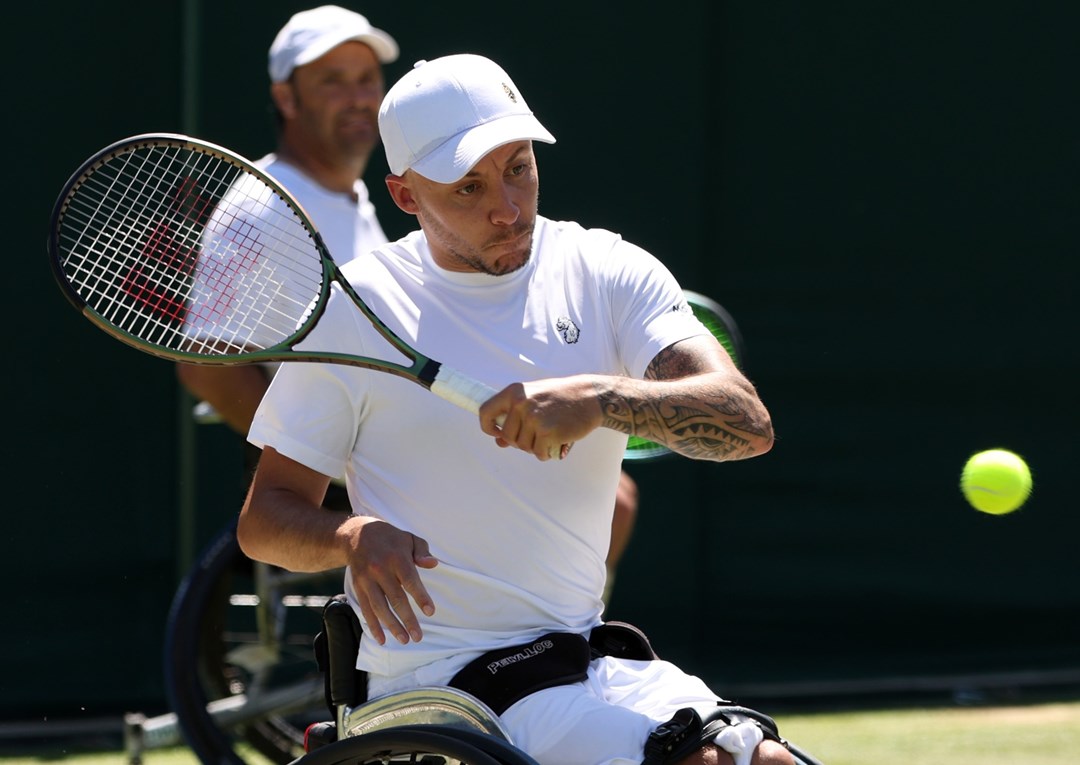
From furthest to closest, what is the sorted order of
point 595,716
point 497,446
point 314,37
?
point 314,37 → point 497,446 → point 595,716

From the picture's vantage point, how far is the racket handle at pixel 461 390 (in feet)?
7.35

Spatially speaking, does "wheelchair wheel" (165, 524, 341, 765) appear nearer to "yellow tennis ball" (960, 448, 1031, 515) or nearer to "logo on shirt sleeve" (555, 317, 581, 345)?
"yellow tennis ball" (960, 448, 1031, 515)

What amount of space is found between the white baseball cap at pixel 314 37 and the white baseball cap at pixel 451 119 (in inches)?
70.9

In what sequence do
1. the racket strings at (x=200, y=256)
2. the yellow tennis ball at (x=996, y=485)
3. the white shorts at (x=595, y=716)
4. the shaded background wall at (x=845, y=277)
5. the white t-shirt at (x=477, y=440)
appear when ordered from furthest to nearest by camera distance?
the shaded background wall at (x=845, y=277), the yellow tennis ball at (x=996, y=485), the racket strings at (x=200, y=256), the white t-shirt at (x=477, y=440), the white shorts at (x=595, y=716)

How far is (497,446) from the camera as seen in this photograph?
238 centimetres

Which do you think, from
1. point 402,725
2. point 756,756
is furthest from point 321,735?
point 756,756

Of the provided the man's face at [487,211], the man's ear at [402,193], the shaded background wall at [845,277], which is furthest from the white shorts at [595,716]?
the shaded background wall at [845,277]

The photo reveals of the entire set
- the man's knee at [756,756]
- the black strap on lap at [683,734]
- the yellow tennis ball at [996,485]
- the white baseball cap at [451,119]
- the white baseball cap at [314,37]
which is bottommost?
the man's knee at [756,756]

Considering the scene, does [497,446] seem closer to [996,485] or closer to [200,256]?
[200,256]

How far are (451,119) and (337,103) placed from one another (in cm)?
191

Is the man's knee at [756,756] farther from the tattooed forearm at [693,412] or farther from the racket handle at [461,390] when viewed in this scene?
the racket handle at [461,390]

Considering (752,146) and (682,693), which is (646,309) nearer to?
(682,693)

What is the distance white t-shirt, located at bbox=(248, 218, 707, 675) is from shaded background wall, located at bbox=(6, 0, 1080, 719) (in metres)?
2.50

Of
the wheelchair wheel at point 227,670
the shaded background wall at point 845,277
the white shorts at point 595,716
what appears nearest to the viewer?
the white shorts at point 595,716
